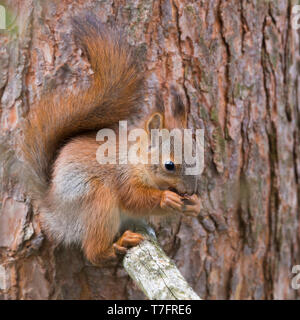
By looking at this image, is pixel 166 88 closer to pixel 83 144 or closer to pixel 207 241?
pixel 83 144

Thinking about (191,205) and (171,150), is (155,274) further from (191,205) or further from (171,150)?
(171,150)

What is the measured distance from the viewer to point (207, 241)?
1560 mm

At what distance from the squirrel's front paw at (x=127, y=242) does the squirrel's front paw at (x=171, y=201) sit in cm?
12

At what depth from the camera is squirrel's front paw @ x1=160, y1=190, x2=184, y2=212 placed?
126 centimetres

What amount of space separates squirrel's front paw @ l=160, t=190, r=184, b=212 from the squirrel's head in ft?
0.10

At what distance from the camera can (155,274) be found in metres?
1.09

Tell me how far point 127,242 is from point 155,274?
187 millimetres

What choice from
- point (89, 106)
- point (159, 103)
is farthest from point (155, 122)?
point (89, 106)

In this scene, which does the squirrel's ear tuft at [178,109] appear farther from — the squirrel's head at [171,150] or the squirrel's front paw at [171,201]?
the squirrel's front paw at [171,201]

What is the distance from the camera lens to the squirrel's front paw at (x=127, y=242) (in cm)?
125

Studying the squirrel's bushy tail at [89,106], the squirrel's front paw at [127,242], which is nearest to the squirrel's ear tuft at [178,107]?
the squirrel's bushy tail at [89,106]

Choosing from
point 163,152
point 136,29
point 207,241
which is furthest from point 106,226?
point 136,29

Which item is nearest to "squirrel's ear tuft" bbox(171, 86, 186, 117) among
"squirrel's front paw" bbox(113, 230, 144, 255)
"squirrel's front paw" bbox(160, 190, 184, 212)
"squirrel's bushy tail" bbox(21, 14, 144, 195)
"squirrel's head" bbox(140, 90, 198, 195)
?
"squirrel's head" bbox(140, 90, 198, 195)

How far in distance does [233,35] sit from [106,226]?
811mm
